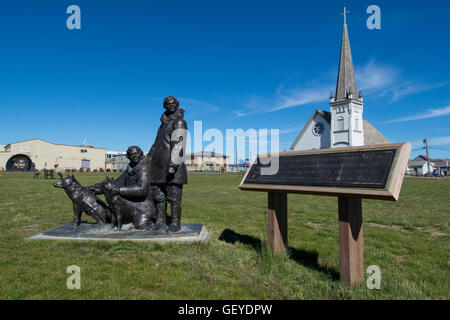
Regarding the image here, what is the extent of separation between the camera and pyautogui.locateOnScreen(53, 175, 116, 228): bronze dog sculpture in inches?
208

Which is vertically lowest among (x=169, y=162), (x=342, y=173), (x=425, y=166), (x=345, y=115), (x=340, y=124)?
(x=342, y=173)

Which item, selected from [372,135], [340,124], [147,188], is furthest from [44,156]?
[372,135]

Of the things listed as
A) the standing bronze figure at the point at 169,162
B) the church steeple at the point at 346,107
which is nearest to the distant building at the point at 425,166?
the church steeple at the point at 346,107

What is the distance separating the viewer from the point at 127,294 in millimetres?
2912

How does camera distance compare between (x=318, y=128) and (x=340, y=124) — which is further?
(x=318, y=128)

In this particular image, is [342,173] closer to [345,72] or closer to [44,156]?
[345,72]

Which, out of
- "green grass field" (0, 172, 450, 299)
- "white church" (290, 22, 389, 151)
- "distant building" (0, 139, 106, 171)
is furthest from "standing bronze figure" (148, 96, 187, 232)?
"distant building" (0, 139, 106, 171)

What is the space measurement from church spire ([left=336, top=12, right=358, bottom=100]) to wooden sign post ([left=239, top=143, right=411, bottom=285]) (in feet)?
177

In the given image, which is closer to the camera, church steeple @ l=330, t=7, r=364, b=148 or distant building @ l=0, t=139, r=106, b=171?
church steeple @ l=330, t=7, r=364, b=148

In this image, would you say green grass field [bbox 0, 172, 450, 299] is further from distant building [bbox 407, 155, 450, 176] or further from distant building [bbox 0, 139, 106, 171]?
distant building [bbox 407, 155, 450, 176]

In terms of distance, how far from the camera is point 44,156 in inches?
2308

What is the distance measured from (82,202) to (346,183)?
187 inches
